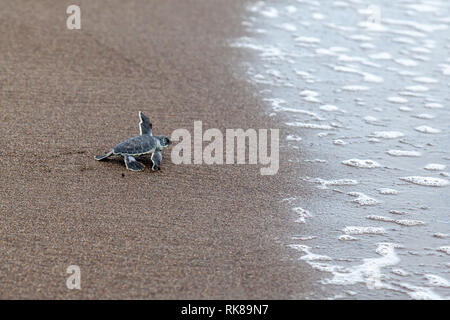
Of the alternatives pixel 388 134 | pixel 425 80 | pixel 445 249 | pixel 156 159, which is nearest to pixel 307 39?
pixel 425 80

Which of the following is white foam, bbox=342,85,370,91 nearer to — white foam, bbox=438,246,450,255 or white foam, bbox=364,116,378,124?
white foam, bbox=364,116,378,124

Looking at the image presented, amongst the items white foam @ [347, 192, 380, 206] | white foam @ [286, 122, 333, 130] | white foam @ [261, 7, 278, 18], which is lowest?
white foam @ [347, 192, 380, 206]

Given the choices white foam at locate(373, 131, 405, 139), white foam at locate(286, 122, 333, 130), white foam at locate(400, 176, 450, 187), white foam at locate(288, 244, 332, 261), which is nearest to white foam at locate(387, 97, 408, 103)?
white foam at locate(373, 131, 405, 139)

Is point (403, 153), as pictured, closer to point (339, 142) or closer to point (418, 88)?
point (339, 142)

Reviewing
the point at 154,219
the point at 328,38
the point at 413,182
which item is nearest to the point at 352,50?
the point at 328,38

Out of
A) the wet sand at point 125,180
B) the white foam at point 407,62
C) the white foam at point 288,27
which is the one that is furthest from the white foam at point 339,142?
the white foam at point 288,27

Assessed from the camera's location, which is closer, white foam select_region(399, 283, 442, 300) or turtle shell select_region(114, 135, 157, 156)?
white foam select_region(399, 283, 442, 300)
